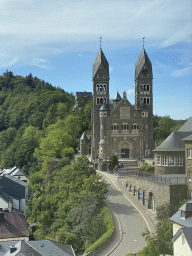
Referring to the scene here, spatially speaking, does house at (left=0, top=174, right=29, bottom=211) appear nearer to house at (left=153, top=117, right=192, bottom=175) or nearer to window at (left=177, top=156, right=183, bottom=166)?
house at (left=153, top=117, right=192, bottom=175)

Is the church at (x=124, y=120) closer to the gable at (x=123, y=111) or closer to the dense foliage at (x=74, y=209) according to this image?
the gable at (x=123, y=111)

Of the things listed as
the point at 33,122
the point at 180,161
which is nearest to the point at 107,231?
the point at 180,161

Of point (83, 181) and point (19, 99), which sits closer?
point (83, 181)

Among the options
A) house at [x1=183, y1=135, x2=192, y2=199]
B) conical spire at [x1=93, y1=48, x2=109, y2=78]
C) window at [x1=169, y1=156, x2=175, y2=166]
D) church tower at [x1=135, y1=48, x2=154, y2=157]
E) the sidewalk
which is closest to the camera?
house at [x1=183, y1=135, x2=192, y2=199]

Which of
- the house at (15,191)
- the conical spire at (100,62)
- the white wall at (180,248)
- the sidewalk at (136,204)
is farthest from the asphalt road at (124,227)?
the conical spire at (100,62)

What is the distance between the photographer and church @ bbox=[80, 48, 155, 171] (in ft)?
197

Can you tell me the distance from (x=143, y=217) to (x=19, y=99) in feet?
352

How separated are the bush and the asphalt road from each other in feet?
1.88

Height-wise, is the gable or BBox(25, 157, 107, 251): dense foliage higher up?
the gable

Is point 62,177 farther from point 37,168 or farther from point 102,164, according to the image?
point 37,168

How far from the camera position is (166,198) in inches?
1166

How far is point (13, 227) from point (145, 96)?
34.6m

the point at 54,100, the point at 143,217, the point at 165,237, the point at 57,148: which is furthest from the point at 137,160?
the point at 54,100

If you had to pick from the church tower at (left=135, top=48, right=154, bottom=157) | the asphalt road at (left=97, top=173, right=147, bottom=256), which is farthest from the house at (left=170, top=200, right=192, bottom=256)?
the church tower at (left=135, top=48, right=154, bottom=157)
